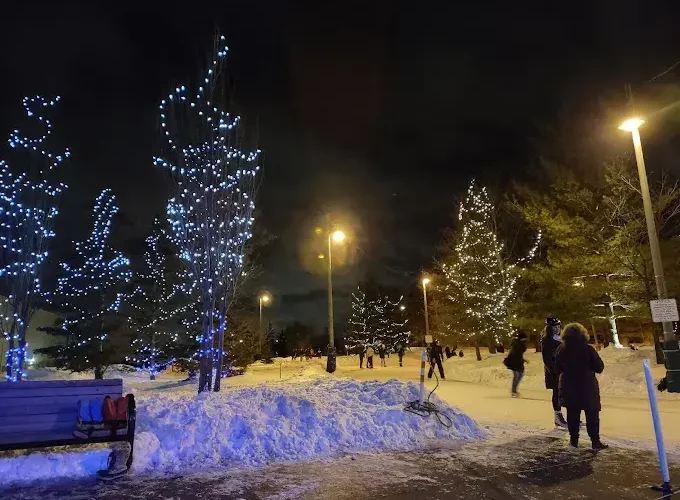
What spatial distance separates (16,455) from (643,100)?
15.3 metres

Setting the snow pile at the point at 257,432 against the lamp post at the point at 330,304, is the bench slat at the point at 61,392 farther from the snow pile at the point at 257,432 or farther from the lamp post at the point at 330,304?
the lamp post at the point at 330,304

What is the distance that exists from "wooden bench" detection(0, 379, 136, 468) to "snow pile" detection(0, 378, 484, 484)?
0.80 feet

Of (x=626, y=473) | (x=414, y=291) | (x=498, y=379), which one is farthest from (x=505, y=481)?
(x=414, y=291)

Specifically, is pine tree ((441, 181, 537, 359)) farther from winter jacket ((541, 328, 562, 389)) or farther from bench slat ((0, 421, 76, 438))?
bench slat ((0, 421, 76, 438))

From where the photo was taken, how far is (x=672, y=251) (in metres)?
19.2

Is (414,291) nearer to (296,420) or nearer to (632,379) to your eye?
(632,379)

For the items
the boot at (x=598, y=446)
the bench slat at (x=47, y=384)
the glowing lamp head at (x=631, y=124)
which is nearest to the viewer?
the bench slat at (x=47, y=384)

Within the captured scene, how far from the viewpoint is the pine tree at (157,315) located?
79.1ft

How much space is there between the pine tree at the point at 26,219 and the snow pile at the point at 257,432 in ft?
35.2

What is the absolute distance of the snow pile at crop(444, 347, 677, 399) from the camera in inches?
602

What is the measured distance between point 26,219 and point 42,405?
1304cm

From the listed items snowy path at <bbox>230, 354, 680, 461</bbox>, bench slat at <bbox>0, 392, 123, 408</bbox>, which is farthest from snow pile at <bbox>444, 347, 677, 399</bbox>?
bench slat at <bbox>0, 392, 123, 408</bbox>

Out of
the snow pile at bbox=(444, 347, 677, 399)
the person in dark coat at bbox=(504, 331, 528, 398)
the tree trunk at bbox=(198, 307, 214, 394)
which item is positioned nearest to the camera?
the person in dark coat at bbox=(504, 331, 528, 398)

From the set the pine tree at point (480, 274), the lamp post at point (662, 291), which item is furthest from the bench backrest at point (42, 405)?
the pine tree at point (480, 274)
